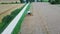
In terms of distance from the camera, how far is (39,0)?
1923 centimetres

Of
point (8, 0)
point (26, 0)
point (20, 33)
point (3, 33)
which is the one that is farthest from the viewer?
point (26, 0)

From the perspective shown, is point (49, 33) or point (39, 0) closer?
point (49, 33)

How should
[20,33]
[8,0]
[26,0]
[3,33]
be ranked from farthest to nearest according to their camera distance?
[26,0] < [8,0] < [20,33] < [3,33]

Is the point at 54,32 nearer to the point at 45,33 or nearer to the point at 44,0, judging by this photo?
the point at 45,33

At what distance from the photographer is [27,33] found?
2.60 metres

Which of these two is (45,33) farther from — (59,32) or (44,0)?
(44,0)

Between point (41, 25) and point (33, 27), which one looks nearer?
point (33, 27)

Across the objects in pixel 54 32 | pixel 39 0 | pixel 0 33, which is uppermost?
pixel 0 33

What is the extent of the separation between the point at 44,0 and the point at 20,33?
54.7 ft

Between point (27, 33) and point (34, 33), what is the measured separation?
0.41 ft

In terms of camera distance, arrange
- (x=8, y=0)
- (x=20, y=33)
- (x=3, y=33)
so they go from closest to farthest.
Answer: (x=3, y=33), (x=20, y=33), (x=8, y=0)

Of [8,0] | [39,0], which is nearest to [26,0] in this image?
[39,0]

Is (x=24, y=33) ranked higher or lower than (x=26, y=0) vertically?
higher

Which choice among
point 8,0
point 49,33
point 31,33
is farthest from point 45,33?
point 8,0
